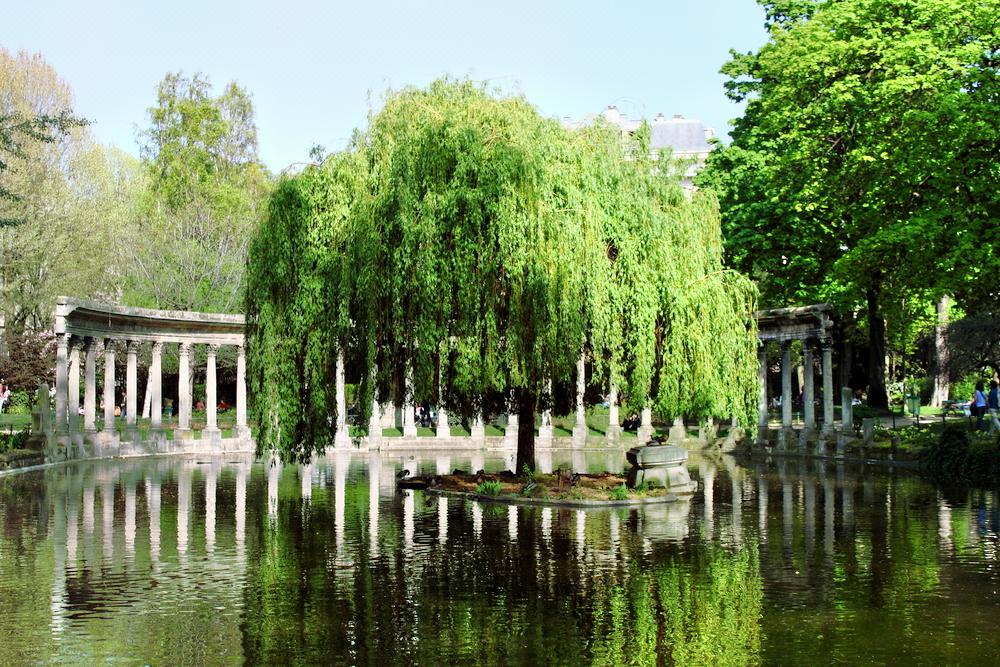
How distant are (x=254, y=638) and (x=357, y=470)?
30729 mm

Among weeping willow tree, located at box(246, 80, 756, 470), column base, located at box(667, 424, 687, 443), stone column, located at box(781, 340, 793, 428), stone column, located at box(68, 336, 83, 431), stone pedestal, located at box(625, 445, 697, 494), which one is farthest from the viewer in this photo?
column base, located at box(667, 424, 687, 443)

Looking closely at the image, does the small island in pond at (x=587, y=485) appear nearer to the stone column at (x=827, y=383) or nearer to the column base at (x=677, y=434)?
the stone column at (x=827, y=383)

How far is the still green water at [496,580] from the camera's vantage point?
539 inches

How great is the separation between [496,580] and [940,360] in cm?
3976

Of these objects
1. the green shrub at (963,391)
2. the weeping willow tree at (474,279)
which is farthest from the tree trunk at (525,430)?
the green shrub at (963,391)

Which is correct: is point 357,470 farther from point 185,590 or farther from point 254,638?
point 254,638

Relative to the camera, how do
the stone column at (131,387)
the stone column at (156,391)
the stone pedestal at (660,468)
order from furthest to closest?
the stone column at (156,391)
the stone column at (131,387)
the stone pedestal at (660,468)

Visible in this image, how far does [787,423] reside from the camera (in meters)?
55.5

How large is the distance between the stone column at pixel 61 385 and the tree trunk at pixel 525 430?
23043mm

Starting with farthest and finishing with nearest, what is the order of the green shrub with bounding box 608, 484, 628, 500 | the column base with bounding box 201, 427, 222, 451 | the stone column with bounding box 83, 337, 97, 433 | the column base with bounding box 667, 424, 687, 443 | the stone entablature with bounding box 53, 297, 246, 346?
the column base with bounding box 667, 424, 687, 443 < the column base with bounding box 201, 427, 222, 451 < the stone column with bounding box 83, 337, 97, 433 < the stone entablature with bounding box 53, 297, 246, 346 < the green shrub with bounding box 608, 484, 628, 500

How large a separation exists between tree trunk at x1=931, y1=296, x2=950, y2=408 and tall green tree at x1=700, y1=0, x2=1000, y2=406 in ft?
9.02

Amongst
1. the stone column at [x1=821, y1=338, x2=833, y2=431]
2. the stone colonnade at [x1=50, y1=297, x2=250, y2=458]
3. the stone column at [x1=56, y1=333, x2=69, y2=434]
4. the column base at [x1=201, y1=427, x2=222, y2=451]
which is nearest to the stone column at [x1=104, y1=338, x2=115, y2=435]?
the stone colonnade at [x1=50, y1=297, x2=250, y2=458]

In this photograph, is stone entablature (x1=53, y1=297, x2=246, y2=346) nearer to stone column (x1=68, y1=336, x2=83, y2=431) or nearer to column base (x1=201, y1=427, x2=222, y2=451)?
stone column (x1=68, y1=336, x2=83, y2=431)

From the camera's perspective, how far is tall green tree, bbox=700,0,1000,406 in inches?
1526
